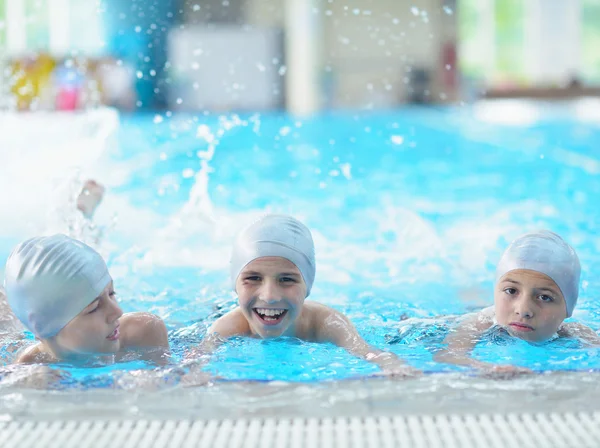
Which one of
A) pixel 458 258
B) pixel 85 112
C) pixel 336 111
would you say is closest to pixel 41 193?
pixel 458 258

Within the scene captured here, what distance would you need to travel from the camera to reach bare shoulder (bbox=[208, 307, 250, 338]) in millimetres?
3582

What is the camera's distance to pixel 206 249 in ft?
20.7

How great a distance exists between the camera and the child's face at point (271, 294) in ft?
11.0

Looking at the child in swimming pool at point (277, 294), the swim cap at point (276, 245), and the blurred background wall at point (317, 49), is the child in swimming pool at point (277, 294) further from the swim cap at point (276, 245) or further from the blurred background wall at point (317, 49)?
the blurred background wall at point (317, 49)

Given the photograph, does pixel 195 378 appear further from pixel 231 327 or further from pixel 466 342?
pixel 466 342

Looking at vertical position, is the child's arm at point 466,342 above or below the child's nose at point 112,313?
below

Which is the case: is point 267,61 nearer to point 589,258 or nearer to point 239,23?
point 239,23

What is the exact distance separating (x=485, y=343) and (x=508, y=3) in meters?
20.5

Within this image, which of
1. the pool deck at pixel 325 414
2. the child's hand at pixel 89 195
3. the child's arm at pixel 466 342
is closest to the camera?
the pool deck at pixel 325 414

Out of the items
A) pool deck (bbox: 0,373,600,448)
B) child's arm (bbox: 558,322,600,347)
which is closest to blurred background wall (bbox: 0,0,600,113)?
child's arm (bbox: 558,322,600,347)

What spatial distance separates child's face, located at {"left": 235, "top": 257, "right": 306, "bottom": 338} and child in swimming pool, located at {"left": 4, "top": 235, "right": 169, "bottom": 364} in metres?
0.51

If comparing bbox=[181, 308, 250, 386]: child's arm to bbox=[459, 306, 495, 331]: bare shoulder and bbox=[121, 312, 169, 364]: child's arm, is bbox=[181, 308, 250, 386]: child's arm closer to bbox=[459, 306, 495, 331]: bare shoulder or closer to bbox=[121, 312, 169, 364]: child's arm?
bbox=[121, 312, 169, 364]: child's arm

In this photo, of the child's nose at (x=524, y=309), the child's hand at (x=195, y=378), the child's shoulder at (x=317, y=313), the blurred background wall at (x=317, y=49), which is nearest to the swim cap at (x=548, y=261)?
the child's nose at (x=524, y=309)

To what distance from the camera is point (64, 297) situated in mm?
3037
